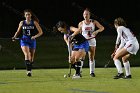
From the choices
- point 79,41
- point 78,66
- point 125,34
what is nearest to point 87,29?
point 79,41

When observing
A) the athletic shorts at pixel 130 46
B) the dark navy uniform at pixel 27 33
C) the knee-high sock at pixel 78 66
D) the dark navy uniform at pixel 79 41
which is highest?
the dark navy uniform at pixel 27 33

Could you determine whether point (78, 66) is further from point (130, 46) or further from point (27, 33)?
point (27, 33)

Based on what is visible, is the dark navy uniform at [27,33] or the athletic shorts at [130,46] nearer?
the athletic shorts at [130,46]

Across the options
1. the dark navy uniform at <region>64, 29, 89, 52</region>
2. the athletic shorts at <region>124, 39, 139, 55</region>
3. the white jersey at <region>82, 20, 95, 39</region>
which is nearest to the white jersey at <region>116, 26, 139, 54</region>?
the athletic shorts at <region>124, 39, 139, 55</region>

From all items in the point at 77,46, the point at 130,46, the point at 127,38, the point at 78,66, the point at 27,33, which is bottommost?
the point at 78,66

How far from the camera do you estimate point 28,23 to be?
16.1 meters

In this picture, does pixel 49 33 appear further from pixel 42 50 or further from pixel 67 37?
pixel 67 37

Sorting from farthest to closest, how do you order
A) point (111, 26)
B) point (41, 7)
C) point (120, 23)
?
point (41, 7), point (111, 26), point (120, 23)

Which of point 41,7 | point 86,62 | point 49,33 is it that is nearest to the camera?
point 86,62

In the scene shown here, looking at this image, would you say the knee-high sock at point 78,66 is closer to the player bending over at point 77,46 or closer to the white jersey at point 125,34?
the player bending over at point 77,46

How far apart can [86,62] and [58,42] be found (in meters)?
1.33

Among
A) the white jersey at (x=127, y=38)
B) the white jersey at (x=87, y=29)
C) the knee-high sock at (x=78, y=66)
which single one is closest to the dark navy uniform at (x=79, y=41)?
the knee-high sock at (x=78, y=66)

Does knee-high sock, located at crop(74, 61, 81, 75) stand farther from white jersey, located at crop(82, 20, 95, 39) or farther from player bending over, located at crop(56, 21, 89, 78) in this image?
white jersey, located at crop(82, 20, 95, 39)

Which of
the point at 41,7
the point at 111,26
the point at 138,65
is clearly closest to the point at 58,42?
the point at 138,65
